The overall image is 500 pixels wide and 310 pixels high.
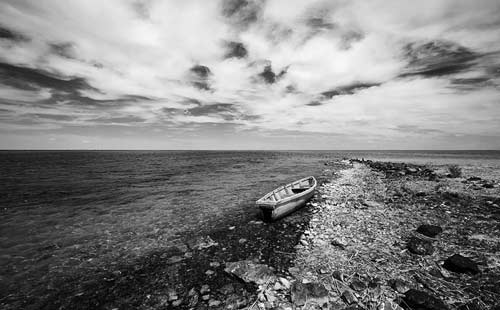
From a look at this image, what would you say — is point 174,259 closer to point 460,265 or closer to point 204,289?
point 204,289

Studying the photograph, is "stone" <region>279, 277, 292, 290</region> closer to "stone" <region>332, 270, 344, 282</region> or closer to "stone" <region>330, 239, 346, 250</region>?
"stone" <region>332, 270, 344, 282</region>

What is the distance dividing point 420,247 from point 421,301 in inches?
143

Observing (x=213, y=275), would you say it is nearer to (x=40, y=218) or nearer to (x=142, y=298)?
(x=142, y=298)

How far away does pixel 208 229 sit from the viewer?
11.9 m

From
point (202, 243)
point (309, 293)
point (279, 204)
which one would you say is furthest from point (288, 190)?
point (309, 293)

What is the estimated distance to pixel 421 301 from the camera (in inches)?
209

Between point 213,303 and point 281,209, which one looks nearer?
point 213,303

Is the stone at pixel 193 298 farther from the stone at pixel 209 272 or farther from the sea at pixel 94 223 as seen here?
the sea at pixel 94 223

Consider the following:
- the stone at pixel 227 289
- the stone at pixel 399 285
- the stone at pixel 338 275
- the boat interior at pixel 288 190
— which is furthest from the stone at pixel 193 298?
the boat interior at pixel 288 190

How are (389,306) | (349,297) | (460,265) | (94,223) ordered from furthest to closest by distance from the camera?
(94,223) → (460,265) → (349,297) → (389,306)

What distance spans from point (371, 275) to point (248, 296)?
13.4ft

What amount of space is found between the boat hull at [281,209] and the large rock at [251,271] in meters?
3.95

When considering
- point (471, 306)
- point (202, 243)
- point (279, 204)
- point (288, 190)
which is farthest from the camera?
point (288, 190)

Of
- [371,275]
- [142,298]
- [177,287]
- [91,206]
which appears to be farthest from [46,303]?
[91,206]
